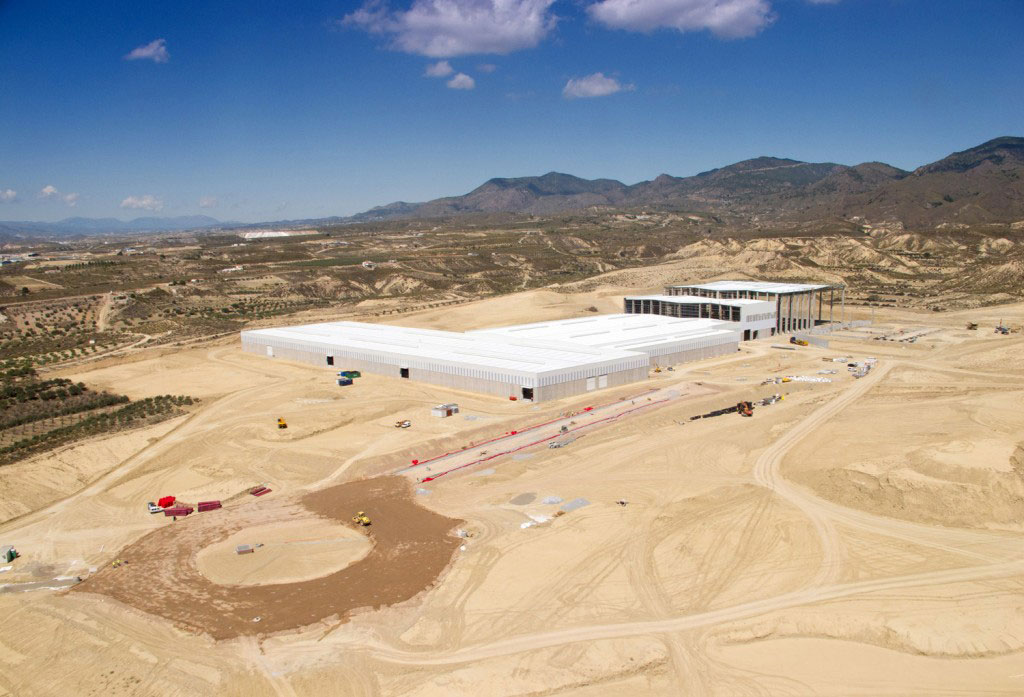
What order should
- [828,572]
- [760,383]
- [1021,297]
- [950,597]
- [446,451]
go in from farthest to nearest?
[1021,297] < [760,383] < [446,451] < [828,572] < [950,597]

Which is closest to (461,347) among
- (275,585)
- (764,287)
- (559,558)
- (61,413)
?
(61,413)

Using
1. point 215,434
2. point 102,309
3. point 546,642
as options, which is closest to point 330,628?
point 546,642

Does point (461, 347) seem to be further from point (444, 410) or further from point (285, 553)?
point (285, 553)

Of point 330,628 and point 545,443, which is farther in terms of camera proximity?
point 545,443

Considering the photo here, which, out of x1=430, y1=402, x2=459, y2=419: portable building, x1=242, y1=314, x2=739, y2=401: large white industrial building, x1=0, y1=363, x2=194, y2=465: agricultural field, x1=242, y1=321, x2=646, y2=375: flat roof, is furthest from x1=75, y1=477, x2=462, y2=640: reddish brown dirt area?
x1=242, y1=321, x2=646, y2=375: flat roof

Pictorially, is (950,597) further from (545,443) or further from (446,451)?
(446,451)

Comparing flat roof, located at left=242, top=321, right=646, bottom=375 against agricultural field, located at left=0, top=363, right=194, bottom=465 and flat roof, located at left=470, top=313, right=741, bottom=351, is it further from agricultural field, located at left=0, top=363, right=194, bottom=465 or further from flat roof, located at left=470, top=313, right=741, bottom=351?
agricultural field, located at left=0, top=363, right=194, bottom=465

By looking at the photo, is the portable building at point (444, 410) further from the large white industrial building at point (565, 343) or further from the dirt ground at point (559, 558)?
the large white industrial building at point (565, 343)
